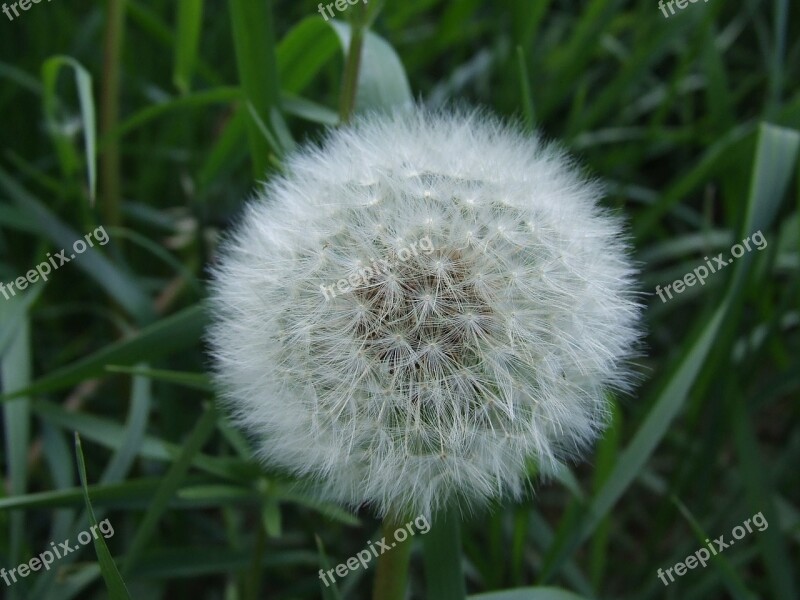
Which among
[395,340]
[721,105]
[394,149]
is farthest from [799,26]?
[395,340]

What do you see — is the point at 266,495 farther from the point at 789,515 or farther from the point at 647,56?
the point at 647,56

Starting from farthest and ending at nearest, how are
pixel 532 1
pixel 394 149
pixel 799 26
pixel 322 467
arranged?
pixel 799 26
pixel 532 1
pixel 394 149
pixel 322 467

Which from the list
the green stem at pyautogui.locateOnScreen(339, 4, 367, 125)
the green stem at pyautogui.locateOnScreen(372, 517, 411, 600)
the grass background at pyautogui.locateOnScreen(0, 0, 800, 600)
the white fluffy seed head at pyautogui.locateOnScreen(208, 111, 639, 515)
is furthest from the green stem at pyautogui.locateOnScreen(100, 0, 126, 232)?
the green stem at pyautogui.locateOnScreen(372, 517, 411, 600)

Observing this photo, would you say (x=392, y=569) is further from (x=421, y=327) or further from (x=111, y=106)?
(x=111, y=106)

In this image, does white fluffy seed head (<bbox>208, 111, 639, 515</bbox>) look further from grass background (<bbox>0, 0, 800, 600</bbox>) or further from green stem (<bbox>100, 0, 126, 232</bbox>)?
green stem (<bbox>100, 0, 126, 232</bbox>)

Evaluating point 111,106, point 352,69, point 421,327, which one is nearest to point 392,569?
point 421,327

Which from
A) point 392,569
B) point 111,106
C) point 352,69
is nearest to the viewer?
point 392,569

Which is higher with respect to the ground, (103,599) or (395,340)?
(395,340)
